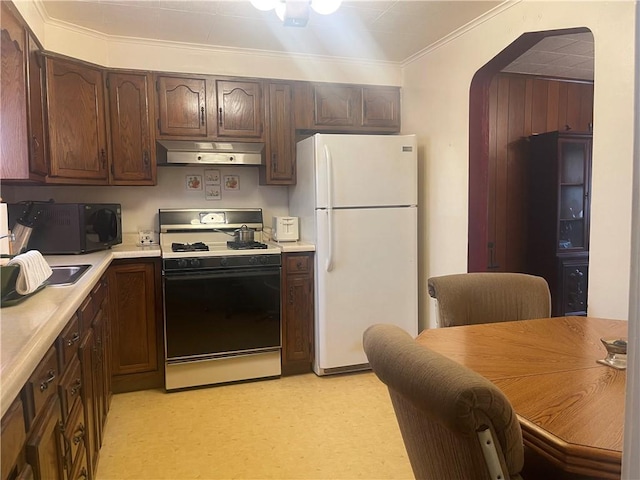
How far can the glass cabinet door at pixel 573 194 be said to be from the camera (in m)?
3.65

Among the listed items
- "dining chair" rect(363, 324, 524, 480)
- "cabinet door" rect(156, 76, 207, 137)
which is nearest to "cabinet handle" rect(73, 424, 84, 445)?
"dining chair" rect(363, 324, 524, 480)

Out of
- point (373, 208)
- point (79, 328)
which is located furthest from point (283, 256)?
point (79, 328)

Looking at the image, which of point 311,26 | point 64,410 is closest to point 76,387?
point 64,410

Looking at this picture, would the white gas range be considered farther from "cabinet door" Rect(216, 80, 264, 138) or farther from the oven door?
"cabinet door" Rect(216, 80, 264, 138)

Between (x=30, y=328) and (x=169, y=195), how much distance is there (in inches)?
94.6

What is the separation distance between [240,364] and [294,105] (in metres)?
1.92

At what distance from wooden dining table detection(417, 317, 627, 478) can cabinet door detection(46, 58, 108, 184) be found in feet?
7.99

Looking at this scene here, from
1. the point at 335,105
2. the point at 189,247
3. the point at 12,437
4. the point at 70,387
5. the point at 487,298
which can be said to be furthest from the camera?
the point at 335,105

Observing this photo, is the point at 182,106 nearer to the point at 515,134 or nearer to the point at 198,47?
the point at 198,47

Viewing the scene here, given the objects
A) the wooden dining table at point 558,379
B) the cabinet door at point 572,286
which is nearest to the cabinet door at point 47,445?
the wooden dining table at point 558,379

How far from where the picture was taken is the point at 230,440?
241 cm

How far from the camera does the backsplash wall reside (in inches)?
127

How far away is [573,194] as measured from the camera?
3.72m

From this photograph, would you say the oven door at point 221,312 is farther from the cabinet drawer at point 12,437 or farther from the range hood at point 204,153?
the cabinet drawer at point 12,437
